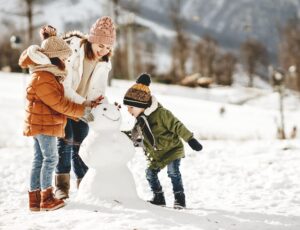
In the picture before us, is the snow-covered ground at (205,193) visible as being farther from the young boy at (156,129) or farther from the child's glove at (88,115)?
the child's glove at (88,115)

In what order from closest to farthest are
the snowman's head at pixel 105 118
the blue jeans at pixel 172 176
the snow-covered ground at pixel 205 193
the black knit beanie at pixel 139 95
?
the snow-covered ground at pixel 205 193 < the snowman's head at pixel 105 118 < the black knit beanie at pixel 139 95 < the blue jeans at pixel 172 176

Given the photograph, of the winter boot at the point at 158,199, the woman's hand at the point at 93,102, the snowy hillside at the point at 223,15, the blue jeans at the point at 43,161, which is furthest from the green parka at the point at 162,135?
the snowy hillside at the point at 223,15

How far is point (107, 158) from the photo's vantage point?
132 inches

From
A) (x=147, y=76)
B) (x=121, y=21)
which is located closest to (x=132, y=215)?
(x=147, y=76)

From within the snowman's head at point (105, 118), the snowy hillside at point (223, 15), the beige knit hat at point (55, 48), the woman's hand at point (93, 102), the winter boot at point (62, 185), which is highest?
the snowy hillside at point (223, 15)

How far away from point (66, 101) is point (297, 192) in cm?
271

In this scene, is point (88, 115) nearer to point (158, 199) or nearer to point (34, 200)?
point (34, 200)

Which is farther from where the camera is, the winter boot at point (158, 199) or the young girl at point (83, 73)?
the winter boot at point (158, 199)

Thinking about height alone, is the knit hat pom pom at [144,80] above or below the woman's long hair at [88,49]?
below

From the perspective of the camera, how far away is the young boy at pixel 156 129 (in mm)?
3621

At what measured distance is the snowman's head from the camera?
133 inches

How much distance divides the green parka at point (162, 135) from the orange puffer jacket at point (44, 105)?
69 centimetres

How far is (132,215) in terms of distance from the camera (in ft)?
9.94

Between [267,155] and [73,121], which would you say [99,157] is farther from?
A: [267,155]
